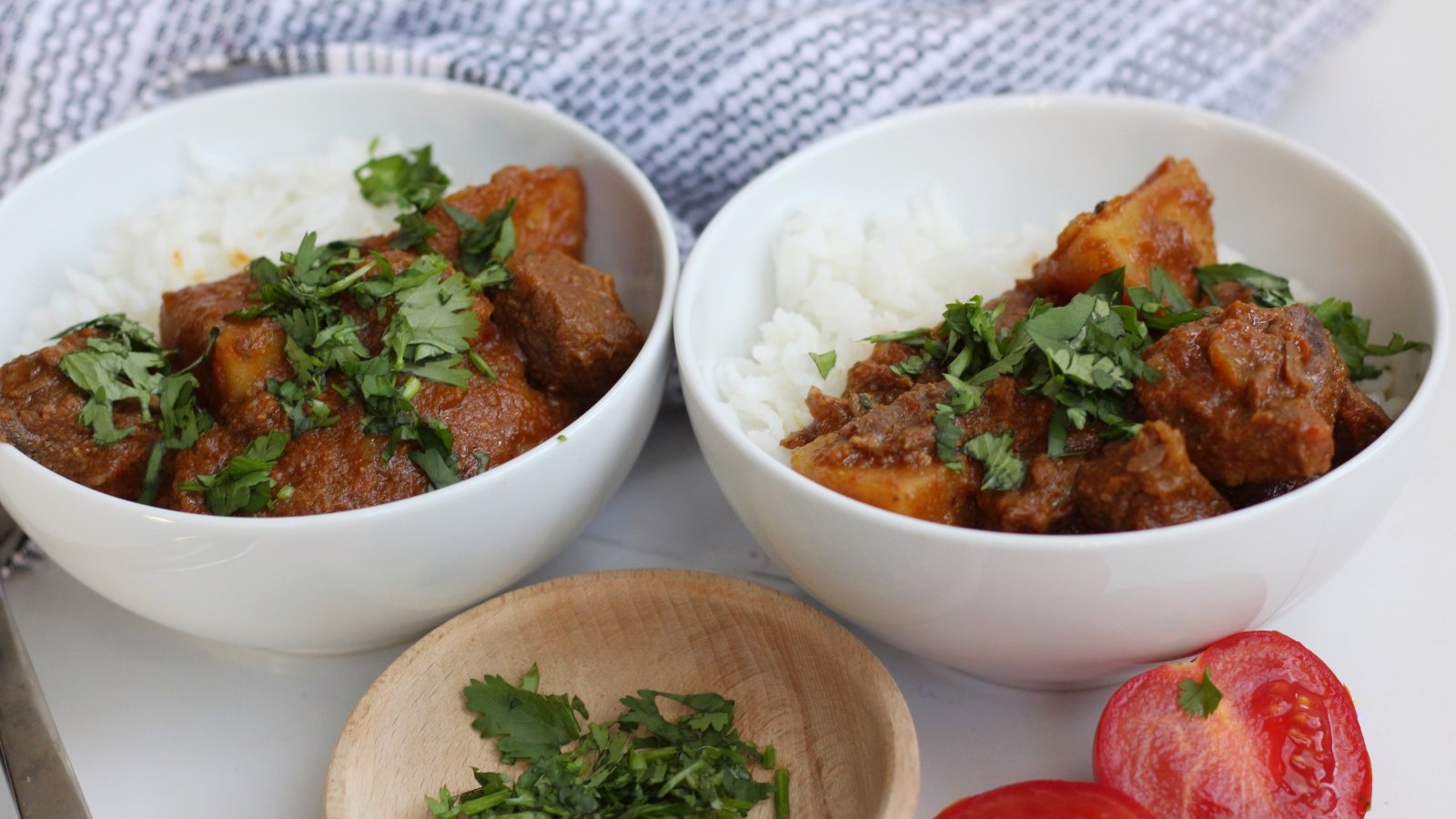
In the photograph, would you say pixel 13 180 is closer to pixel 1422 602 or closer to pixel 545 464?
pixel 545 464

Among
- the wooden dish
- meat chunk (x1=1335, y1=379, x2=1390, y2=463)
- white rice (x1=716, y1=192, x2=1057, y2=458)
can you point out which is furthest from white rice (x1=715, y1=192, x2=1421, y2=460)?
the wooden dish

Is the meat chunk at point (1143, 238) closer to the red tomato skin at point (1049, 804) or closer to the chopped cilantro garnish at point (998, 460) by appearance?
the chopped cilantro garnish at point (998, 460)

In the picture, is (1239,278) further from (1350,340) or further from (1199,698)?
(1199,698)

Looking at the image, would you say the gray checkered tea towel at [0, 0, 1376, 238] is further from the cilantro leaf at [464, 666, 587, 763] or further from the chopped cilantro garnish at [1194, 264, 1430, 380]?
the cilantro leaf at [464, 666, 587, 763]

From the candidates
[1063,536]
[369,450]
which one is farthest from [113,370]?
[1063,536]

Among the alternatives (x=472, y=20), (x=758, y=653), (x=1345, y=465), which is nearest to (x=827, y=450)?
(x=758, y=653)
